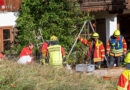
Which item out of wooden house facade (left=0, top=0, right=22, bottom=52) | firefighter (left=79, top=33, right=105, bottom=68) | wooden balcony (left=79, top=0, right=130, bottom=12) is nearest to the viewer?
firefighter (left=79, top=33, right=105, bottom=68)

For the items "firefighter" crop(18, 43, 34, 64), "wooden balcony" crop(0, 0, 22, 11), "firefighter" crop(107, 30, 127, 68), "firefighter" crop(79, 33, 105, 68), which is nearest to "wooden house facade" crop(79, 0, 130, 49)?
"firefighter" crop(79, 33, 105, 68)

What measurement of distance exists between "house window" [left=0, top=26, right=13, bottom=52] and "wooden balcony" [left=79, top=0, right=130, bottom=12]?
3675mm

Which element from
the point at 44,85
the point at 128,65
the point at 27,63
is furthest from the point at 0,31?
the point at 128,65

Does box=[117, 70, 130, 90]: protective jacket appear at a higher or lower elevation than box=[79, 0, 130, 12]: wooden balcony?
lower

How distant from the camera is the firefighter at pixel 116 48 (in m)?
9.76

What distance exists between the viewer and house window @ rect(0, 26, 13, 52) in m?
11.5

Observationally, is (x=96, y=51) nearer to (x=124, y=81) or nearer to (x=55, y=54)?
(x=55, y=54)

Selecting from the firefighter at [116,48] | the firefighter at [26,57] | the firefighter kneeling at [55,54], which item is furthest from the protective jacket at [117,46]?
the firefighter at [26,57]

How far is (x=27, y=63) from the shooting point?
7.89m

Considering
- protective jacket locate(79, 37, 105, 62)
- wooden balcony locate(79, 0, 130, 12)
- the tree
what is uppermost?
wooden balcony locate(79, 0, 130, 12)

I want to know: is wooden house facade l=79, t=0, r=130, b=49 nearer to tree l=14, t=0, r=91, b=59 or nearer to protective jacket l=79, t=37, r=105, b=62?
tree l=14, t=0, r=91, b=59

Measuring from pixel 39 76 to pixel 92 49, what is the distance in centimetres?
390

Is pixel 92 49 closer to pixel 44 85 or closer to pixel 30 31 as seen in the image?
pixel 30 31

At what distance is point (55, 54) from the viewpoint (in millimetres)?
8156
